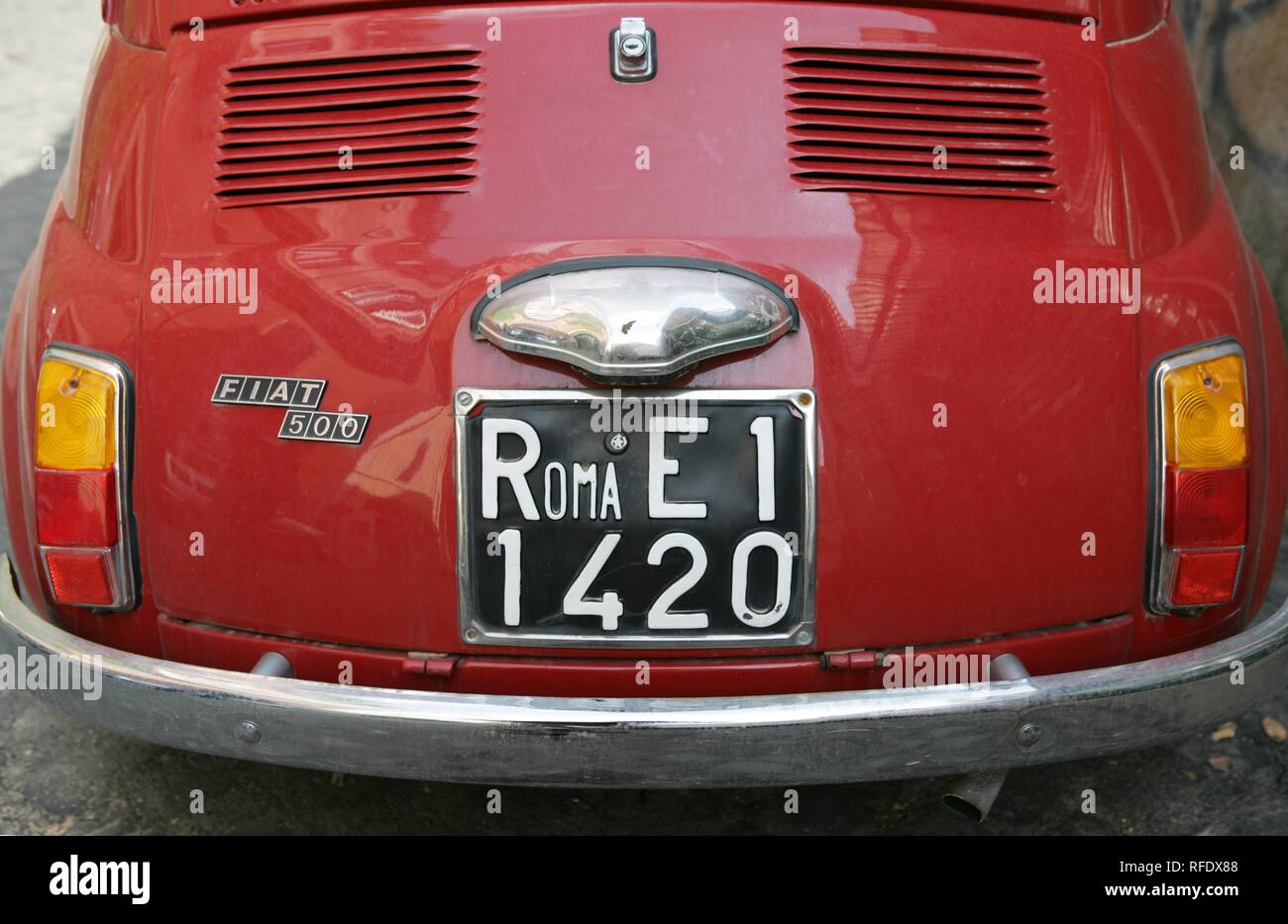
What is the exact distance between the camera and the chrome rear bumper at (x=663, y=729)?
190 cm

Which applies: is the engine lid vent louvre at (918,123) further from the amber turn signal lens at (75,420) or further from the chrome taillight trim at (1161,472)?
the amber turn signal lens at (75,420)

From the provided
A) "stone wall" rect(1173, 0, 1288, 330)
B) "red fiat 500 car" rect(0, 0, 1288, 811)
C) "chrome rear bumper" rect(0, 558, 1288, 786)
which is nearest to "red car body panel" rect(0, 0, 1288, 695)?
"red fiat 500 car" rect(0, 0, 1288, 811)

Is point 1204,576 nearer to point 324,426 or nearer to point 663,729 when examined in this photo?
point 663,729

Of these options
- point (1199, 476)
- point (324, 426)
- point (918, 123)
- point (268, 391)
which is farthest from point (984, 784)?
point (268, 391)

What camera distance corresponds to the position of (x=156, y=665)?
2049mm

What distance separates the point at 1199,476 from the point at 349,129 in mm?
1501

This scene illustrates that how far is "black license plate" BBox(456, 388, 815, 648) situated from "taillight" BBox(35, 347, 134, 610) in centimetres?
59

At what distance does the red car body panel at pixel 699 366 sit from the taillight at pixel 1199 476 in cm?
3

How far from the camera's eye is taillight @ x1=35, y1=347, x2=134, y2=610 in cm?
210

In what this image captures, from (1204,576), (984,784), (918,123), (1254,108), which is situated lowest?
(984,784)

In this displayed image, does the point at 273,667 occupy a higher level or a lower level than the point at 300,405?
lower

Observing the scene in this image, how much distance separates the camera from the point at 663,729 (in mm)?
1890

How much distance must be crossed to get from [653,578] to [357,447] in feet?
1.64
